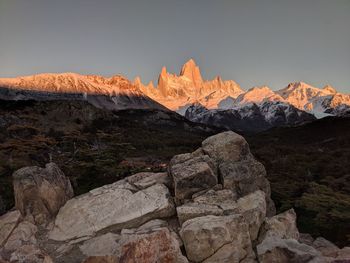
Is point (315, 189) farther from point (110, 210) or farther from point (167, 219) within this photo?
point (110, 210)

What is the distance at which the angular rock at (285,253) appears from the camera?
1721 centimetres

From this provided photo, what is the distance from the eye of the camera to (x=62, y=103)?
8869 centimetres

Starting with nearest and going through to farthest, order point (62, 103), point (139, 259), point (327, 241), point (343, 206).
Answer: point (139, 259), point (327, 241), point (343, 206), point (62, 103)

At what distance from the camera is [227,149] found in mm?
24922

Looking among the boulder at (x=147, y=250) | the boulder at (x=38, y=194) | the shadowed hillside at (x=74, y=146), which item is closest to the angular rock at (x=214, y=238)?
the boulder at (x=147, y=250)

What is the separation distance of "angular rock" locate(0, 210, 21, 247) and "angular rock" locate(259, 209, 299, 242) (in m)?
13.5

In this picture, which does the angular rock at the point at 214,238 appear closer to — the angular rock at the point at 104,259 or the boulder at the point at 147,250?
the boulder at the point at 147,250

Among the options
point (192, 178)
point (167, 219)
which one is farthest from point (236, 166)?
point (167, 219)

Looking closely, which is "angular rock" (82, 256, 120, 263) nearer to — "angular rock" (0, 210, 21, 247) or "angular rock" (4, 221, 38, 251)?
"angular rock" (4, 221, 38, 251)

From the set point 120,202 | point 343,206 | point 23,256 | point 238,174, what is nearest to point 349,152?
point 343,206

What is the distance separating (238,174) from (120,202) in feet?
24.3

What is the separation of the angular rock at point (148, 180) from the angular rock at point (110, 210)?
0.73 metres

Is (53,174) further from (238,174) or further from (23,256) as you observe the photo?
(238,174)

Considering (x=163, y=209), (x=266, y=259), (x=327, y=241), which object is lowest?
(x=327, y=241)
